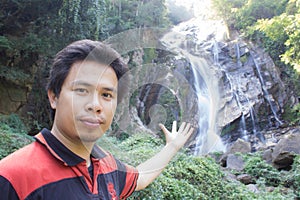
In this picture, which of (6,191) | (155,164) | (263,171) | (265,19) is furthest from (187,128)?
(265,19)

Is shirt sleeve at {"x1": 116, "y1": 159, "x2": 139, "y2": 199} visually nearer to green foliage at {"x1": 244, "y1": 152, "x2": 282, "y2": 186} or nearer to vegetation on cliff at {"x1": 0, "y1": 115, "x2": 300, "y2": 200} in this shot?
vegetation on cliff at {"x1": 0, "y1": 115, "x2": 300, "y2": 200}

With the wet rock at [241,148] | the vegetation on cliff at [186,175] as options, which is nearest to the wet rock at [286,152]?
the vegetation on cliff at [186,175]

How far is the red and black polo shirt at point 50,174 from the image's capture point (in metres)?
0.76

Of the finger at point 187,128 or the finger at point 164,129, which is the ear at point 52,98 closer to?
the finger at point 164,129

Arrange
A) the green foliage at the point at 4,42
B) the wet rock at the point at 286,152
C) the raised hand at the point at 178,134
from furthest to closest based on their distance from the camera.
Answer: the wet rock at the point at 286,152 → the green foliage at the point at 4,42 → the raised hand at the point at 178,134

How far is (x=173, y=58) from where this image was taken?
118 centimetres

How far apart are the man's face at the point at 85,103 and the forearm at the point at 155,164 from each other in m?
0.46

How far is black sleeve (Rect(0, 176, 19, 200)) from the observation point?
735mm

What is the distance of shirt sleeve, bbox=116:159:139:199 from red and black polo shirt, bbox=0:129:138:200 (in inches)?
6.2

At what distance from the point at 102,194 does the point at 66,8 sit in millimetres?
6698

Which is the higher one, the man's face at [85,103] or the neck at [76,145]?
the man's face at [85,103]

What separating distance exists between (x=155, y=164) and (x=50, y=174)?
598mm

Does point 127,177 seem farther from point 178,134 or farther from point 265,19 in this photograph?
point 265,19

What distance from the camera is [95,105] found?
86cm
